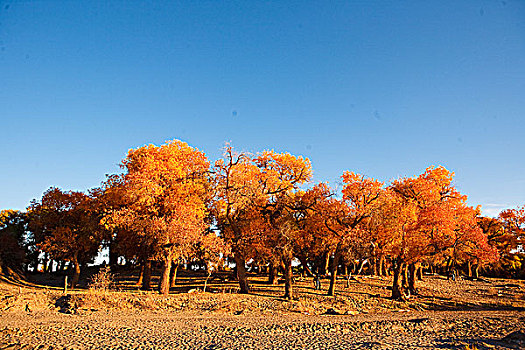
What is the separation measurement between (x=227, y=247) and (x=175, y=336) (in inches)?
513

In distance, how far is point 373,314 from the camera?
30.2m

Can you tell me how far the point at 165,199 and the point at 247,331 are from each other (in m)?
15.3

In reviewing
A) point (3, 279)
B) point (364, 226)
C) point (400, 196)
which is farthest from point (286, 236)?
point (3, 279)

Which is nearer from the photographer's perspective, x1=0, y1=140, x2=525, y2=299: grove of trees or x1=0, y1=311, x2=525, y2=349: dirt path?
x1=0, y1=311, x2=525, y2=349: dirt path

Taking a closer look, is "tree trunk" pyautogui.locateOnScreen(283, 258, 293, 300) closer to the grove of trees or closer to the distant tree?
the grove of trees

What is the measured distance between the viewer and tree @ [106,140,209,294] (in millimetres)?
31172

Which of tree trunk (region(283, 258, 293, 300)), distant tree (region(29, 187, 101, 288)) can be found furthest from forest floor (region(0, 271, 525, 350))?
distant tree (region(29, 187, 101, 288))

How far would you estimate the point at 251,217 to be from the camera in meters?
36.8

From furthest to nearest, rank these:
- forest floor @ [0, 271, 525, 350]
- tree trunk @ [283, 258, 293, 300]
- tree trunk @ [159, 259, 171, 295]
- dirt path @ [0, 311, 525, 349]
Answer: tree trunk @ [283, 258, 293, 300] < tree trunk @ [159, 259, 171, 295] < forest floor @ [0, 271, 525, 350] < dirt path @ [0, 311, 525, 349]

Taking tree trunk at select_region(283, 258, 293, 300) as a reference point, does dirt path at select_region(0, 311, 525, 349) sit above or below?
below

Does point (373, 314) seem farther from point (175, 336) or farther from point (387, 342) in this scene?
point (175, 336)

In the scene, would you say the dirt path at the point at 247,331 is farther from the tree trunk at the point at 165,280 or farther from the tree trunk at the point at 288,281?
the tree trunk at the point at 288,281

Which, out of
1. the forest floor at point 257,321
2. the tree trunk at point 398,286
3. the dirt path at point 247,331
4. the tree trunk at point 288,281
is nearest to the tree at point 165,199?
the forest floor at point 257,321

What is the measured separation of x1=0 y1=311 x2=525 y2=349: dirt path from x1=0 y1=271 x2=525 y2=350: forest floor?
5 cm
